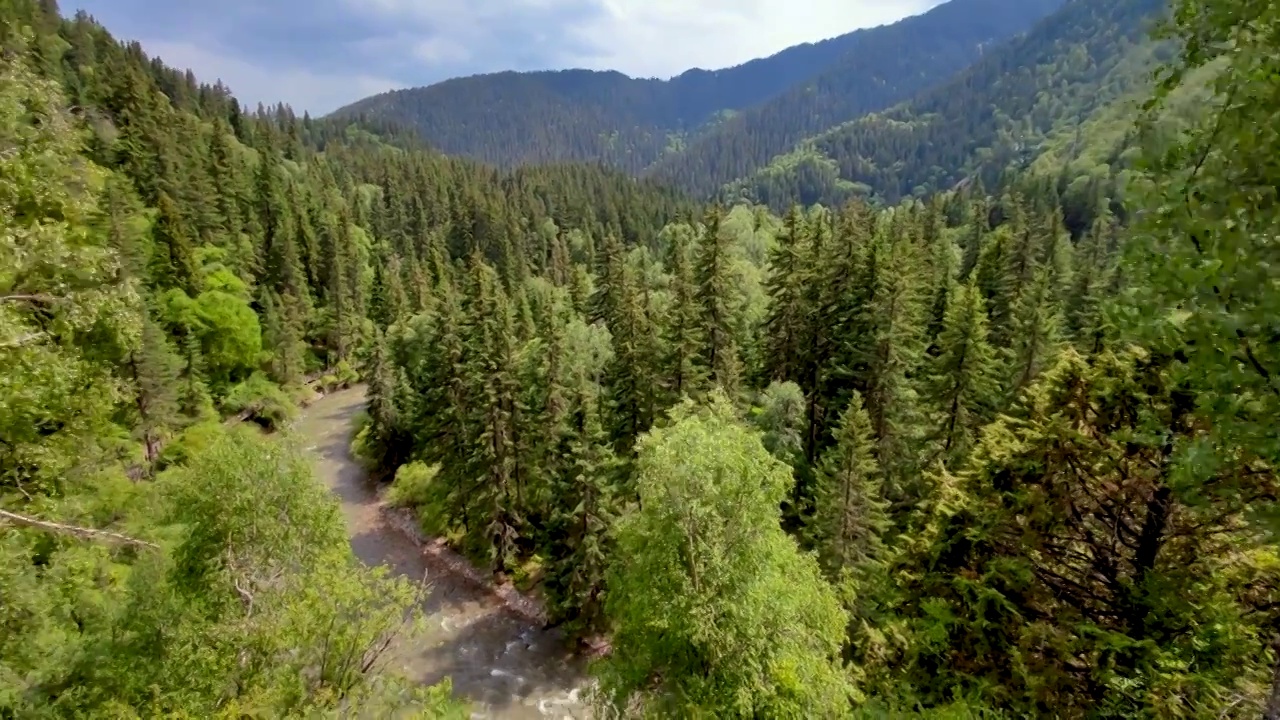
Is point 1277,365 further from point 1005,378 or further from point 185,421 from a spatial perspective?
point 185,421

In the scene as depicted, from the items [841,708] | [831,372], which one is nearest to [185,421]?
[831,372]

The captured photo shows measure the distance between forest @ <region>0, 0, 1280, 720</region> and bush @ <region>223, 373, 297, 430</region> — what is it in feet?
16.9

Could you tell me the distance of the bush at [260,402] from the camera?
163 ft

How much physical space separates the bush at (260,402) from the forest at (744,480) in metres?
5.15

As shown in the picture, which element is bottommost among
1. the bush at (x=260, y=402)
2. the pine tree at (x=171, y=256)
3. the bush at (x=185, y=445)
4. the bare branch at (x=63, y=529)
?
the bush at (x=260, y=402)

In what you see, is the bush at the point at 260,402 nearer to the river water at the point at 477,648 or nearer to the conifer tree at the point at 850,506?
the river water at the point at 477,648

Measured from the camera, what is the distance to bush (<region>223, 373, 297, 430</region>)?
4972 centimetres

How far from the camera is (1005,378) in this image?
31453 millimetres

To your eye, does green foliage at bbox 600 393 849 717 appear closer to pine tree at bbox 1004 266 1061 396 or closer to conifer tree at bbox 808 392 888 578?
conifer tree at bbox 808 392 888 578

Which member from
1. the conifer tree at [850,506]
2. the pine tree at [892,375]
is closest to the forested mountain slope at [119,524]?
the conifer tree at [850,506]

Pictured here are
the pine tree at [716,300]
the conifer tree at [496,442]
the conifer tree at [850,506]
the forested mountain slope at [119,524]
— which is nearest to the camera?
the forested mountain slope at [119,524]

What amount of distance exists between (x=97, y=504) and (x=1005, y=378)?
1377 inches

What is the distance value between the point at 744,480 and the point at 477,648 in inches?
800

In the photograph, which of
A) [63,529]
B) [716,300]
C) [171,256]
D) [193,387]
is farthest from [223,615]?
[171,256]
